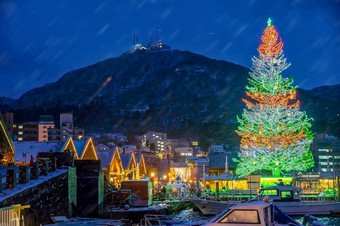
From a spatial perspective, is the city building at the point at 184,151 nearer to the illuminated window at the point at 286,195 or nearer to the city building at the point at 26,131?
the city building at the point at 26,131

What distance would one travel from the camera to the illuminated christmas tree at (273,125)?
4744cm

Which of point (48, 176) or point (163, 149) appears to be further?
point (163, 149)

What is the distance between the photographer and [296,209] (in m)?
42.9

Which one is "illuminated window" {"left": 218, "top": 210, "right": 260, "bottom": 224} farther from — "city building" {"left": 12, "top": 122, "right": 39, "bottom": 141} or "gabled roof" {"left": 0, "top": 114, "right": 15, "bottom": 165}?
"city building" {"left": 12, "top": 122, "right": 39, "bottom": 141}

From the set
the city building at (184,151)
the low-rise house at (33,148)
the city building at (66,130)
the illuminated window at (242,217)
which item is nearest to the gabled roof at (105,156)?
the low-rise house at (33,148)

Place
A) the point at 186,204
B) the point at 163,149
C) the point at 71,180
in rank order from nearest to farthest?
the point at 71,180 → the point at 186,204 → the point at 163,149

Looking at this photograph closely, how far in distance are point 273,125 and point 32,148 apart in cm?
2515

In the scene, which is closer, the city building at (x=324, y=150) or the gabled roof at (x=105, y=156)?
the gabled roof at (x=105, y=156)

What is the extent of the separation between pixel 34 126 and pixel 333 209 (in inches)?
4539

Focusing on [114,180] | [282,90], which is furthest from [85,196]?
[114,180]

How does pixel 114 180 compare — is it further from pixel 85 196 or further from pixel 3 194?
pixel 3 194

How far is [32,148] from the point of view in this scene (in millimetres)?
44281

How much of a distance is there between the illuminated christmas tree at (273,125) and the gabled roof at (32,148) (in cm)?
2007

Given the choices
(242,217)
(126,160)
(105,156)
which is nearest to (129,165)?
(126,160)
